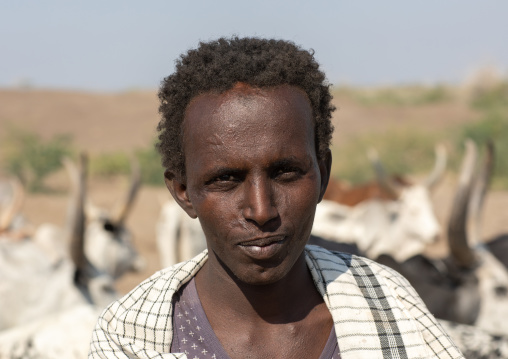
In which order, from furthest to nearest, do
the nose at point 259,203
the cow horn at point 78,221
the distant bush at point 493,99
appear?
the distant bush at point 493,99 < the cow horn at point 78,221 < the nose at point 259,203

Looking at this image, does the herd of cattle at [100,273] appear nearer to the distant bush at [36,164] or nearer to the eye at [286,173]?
the eye at [286,173]

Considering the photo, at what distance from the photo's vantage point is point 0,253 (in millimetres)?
5168

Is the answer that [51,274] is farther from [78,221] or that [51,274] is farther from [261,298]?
[261,298]

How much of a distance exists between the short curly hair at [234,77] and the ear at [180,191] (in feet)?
0.06

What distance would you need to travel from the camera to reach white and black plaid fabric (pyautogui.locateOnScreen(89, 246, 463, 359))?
1781 millimetres

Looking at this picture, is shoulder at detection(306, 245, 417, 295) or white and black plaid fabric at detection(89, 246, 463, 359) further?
shoulder at detection(306, 245, 417, 295)

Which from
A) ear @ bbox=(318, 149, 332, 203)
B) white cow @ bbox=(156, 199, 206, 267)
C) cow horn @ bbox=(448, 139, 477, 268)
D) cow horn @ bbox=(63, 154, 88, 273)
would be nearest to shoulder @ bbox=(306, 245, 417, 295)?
ear @ bbox=(318, 149, 332, 203)

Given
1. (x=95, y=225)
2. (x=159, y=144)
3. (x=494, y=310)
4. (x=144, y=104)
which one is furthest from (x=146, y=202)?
(x=144, y=104)

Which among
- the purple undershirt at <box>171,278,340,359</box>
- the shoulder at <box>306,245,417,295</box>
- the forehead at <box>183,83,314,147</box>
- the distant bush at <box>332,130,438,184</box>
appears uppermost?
the forehead at <box>183,83,314,147</box>

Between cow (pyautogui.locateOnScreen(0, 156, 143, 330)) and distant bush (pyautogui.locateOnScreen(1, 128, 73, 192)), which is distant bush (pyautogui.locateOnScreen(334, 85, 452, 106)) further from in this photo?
cow (pyautogui.locateOnScreen(0, 156, 143, 330))

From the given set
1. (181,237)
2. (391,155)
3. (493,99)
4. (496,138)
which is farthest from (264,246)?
(493,99)

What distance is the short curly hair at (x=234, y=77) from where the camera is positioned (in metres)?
1.74

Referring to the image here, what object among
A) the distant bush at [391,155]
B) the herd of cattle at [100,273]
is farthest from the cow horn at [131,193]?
the distant bush at [391,155]

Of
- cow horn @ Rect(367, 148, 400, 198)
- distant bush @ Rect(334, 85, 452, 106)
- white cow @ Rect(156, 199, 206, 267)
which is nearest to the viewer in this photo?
white cow @ Rect(156, 199, 206, 267)
